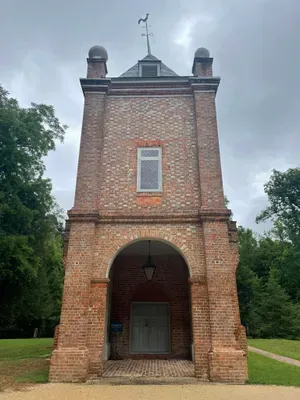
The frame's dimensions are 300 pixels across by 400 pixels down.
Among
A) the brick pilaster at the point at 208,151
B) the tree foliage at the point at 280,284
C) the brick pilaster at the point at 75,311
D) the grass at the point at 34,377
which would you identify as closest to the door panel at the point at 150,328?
the grass at the point at 34,377

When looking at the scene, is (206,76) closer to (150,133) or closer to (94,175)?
(150,133)

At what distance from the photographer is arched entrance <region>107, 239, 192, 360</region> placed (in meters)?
11.3

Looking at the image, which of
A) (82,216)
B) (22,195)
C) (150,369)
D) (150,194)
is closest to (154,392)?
(150,369)

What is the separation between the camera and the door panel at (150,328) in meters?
11.5

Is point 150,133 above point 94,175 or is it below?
above

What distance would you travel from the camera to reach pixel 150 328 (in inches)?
463

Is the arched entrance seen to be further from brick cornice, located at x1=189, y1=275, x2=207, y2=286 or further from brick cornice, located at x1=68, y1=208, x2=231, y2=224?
brick cornice, located at x1=189, y1=275, x2=207, y2=286

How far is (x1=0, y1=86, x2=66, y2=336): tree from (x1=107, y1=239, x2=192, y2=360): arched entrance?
20.8 ft

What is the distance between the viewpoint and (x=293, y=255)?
78.8 ft

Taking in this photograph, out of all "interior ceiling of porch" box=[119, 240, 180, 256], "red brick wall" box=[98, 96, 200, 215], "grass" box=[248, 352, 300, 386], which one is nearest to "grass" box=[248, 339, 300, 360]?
"grass" box=[248, 352, 300, 386]

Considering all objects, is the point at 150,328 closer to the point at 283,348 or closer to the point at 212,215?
the point at 212,215

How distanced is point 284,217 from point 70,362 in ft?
73.2

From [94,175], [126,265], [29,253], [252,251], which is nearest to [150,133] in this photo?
[94,175]

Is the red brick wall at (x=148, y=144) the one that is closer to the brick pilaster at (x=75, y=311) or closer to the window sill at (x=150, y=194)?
the window sill at (x=150, y=194)
